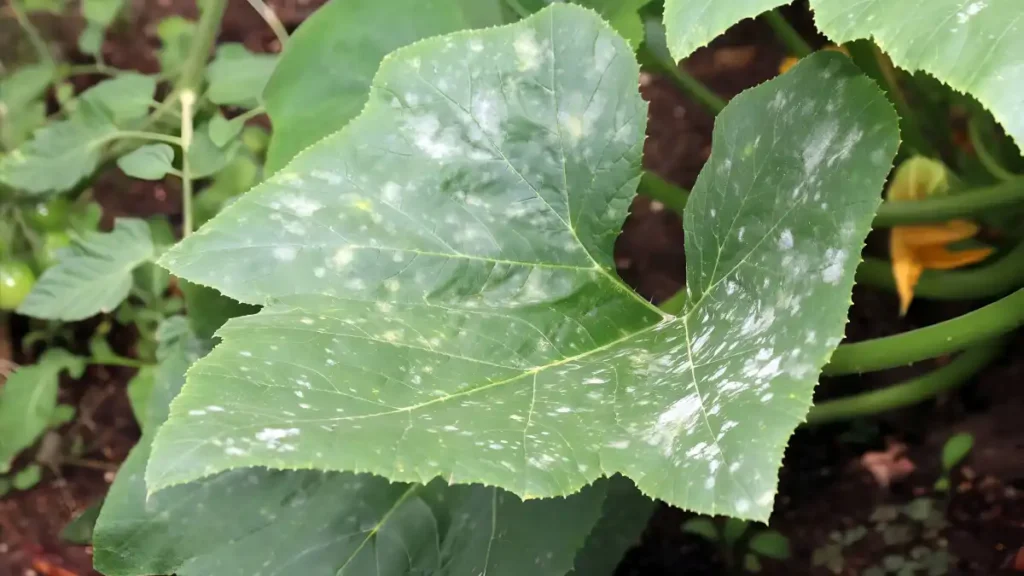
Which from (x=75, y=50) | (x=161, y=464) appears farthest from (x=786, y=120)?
(x=75, y=50)

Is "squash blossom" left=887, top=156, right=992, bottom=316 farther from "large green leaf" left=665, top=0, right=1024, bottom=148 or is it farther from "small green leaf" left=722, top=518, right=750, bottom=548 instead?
"large green leaf" left=665, top=0, right=1024, bottom=148

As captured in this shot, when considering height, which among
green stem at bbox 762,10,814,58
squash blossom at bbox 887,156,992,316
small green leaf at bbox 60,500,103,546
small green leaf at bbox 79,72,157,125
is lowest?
small green leaf at bbox 60,500,103,546

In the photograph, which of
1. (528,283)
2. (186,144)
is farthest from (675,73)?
(186,144)

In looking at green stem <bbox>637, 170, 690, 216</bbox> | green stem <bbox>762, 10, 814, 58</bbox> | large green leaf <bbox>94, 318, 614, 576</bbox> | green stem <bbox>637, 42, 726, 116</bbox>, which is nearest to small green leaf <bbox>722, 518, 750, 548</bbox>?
large green leaf <bbox>94, 318, 614, 576</bbox>

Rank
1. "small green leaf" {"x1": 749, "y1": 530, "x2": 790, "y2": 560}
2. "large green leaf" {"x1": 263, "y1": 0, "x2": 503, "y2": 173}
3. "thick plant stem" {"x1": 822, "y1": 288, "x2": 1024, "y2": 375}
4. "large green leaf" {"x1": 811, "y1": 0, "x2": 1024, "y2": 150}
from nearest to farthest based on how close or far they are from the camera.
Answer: "large green leaf" {"x1": 811, "y1": 0, "x2": 1024, "y2": 150}
"thick plant stem" {"x1": 822, "y1": 288, "x2": 1024, "y2": 375}
"large green leaf" {"x1": 263, "y1": 0, "x2": 503, "y2": 173}
"small green leaf" {"x1": 749, "y1": 530, "x2": 790, "y2": 560}

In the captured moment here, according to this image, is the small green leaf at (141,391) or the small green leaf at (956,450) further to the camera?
the small green leaf at (141,391)

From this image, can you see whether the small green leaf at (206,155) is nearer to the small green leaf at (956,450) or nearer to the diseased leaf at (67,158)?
the diseased leaf at (67,158)

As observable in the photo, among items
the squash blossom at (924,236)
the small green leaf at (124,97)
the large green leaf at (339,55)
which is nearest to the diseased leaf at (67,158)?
the small green leaf at (124,97)
